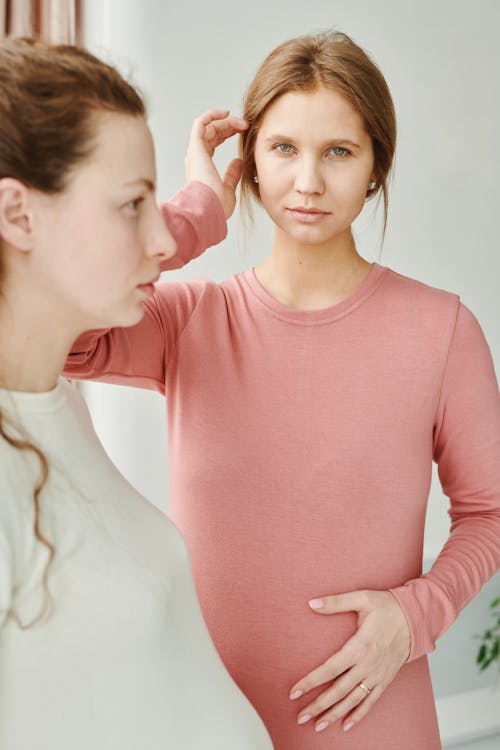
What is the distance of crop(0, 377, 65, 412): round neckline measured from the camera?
851 mm

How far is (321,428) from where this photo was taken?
1.27 metres

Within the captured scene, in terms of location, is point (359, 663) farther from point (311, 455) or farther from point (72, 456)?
point (72, 456)

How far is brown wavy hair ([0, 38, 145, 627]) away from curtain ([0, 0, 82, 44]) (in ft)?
4.29

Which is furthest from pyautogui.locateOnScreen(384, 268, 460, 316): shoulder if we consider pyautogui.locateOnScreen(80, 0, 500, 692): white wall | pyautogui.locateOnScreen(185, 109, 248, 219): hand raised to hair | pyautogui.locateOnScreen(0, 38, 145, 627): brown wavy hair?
pyautogui.locateOnScreen(80, 0, 500, 692): white wall

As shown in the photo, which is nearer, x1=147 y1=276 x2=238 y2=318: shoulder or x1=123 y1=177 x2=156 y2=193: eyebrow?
x1=123 y1=177 x2=156 y2=193: eyebrow

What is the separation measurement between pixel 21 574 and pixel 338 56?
2.49ft

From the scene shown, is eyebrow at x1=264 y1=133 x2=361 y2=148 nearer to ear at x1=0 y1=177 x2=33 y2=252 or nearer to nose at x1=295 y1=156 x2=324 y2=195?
nose at x1=295 y1=156 x2=324 y2=195

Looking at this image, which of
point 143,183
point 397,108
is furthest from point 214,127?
point 397,108

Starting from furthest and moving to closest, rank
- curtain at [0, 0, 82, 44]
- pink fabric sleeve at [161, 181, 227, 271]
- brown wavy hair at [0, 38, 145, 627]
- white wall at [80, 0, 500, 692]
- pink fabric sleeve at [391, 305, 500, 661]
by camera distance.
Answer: white wall at [80, 0, 500, 692] < curtain at [0, 0, 82, 44] < pink fabric sleeve at [391, 305, 500, 661] < pink fabric sleeve at [161, 181, 227, 271] < brown wavy hair at [0, 38, 145, 627]

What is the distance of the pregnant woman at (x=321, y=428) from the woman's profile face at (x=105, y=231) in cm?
34

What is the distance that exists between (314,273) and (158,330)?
22 centimetres

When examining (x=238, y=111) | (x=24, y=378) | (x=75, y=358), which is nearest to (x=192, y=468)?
(x=75, y=358)

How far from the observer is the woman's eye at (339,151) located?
48.1 inches

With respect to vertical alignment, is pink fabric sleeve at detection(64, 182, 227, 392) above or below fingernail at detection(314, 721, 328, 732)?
above
